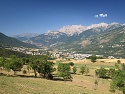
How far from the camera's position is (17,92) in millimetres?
46938

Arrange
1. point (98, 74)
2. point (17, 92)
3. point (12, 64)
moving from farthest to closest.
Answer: point (98, 74) < point (12, 64) < point (17, 92)

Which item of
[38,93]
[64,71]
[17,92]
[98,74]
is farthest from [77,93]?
[98,74]

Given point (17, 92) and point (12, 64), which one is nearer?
A: point (17, 92)

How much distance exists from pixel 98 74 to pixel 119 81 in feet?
230

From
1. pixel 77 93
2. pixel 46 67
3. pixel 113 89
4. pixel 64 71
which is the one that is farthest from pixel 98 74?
pixel 77 93

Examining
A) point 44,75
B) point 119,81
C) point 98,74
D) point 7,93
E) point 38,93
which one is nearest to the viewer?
Answer: point 7,93

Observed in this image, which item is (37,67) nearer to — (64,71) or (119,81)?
(64,71)

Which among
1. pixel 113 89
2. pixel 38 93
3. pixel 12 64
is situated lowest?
pixel 113 89

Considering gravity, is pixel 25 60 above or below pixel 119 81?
above

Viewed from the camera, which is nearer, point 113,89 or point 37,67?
point 113,89

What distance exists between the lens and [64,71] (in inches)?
5177

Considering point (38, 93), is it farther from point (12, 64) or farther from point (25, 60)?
point (25, 60)

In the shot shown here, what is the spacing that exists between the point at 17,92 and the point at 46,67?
8348cm

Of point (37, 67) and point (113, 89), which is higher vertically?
point (37, 67)
